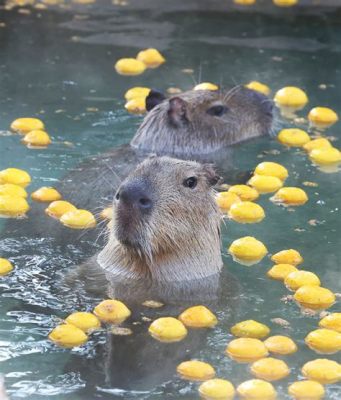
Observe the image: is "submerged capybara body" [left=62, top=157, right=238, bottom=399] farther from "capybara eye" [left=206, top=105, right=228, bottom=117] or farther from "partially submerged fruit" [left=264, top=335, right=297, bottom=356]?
"capybara eye" [left=206, top=105, right=228, bottom=117]

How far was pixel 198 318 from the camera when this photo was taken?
6.77 metres

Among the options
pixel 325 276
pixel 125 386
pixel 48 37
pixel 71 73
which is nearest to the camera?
pixel 125 386

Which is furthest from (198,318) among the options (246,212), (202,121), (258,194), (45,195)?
(202,121)

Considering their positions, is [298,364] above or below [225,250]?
below

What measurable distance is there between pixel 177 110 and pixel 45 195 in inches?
68.4

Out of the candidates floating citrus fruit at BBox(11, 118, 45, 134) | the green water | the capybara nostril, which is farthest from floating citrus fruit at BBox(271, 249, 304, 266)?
floating citrus fruit at BBox(11, 118, 45, 134)

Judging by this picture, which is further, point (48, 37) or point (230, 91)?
point (48, 37)

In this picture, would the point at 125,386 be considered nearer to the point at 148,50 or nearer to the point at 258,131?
the point at 258,131

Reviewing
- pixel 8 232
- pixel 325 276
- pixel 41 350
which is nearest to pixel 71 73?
pixel 8 232

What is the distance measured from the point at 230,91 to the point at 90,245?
113 inches

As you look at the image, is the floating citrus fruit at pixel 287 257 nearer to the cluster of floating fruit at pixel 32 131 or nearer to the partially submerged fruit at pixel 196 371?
the partially submerged fruit at pixel 196 371

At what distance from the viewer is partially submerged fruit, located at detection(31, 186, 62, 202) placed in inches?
332

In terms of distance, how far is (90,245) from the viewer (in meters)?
7.87

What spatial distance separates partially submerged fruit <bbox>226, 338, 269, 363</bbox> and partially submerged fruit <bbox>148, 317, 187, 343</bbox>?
12.8 inches
